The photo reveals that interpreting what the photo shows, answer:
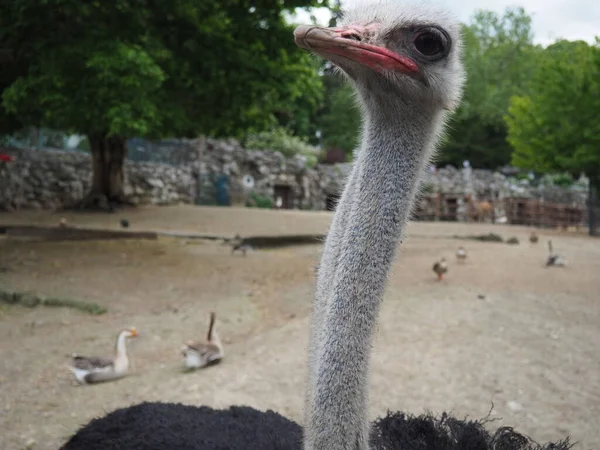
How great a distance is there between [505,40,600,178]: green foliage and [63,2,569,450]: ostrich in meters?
13.7

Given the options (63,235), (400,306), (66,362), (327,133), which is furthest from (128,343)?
(327,133)

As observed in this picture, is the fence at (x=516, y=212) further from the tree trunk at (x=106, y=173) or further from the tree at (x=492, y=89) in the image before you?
the tree trunk at (x=106, y=173)

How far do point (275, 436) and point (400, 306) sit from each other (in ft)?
11.6

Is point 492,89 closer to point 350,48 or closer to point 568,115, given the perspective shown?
point 568,115

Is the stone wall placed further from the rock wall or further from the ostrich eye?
the ostrich eye

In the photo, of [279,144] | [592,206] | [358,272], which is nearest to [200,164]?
[279,144]

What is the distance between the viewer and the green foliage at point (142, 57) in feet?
19.9

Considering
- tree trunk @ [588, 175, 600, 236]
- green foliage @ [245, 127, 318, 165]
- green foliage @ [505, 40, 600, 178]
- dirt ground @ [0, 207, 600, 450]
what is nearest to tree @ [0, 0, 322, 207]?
dirt ground @ [0, 207, 600, 450]

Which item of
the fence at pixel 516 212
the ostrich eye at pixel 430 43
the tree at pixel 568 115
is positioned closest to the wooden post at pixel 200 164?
the fence at pixel 516 212

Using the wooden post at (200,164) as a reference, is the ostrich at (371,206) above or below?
below

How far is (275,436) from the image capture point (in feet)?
5.96

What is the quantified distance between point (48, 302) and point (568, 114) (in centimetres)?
1364

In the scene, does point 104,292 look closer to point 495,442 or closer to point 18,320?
point 18,320

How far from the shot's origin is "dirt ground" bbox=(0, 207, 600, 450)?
3209mm
